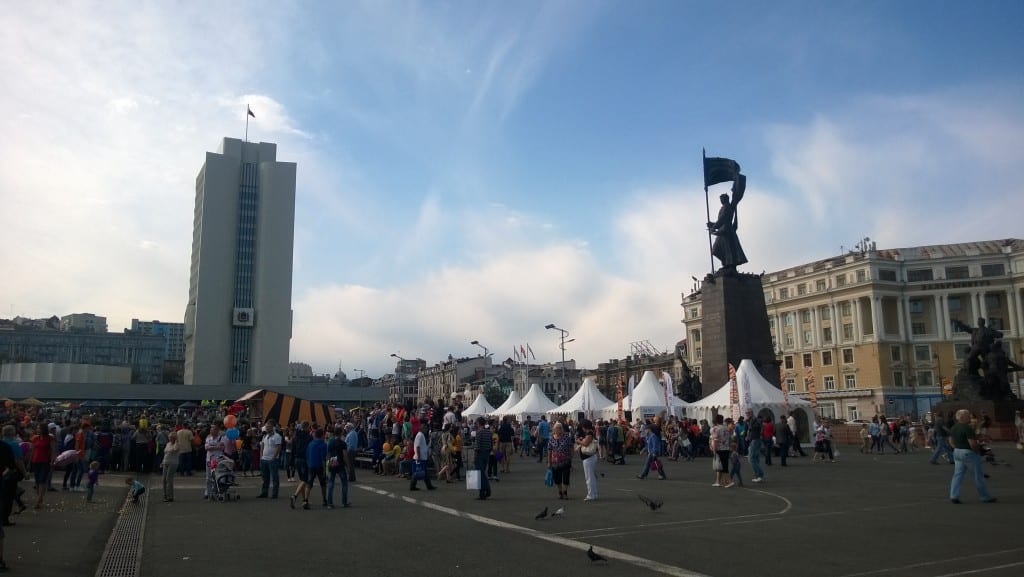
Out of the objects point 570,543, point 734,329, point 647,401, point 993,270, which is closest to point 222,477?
point 570,543

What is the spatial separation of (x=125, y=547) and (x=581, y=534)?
6.42 metres

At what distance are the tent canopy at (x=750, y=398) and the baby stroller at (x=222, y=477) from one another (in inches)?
787

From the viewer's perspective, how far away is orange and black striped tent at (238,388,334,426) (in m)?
28.8

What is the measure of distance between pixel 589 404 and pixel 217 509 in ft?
89.0

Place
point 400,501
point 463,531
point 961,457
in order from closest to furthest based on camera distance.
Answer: point 463,531, point 961,457, point 400,501

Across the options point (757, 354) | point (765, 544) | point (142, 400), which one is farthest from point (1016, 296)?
point (142, 400)

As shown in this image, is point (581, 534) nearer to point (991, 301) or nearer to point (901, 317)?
point (901, 317)

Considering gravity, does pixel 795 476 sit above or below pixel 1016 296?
below

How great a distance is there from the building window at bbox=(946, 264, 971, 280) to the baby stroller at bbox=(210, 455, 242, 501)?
83272mm

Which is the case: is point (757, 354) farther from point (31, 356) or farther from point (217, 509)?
point (31, 356)

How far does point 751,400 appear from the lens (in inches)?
1158

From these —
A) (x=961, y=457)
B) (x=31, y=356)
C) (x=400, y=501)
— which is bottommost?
(x=400, y=501)

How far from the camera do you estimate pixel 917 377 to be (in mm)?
77562

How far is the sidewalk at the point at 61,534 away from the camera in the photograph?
346 inches
